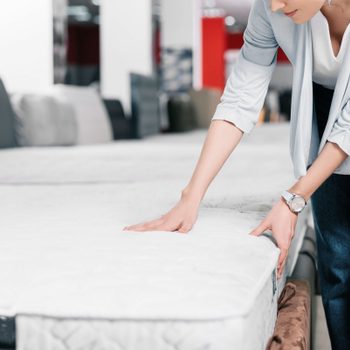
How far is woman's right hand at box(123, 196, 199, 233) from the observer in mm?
1188

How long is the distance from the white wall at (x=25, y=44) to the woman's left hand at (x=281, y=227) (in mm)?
3447

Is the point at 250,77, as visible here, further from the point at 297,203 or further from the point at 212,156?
the point at 297,203

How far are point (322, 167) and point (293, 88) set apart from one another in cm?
18

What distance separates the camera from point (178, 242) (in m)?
1.07

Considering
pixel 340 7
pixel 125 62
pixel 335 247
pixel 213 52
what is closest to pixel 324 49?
pixel 340 7

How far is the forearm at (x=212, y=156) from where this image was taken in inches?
50.6

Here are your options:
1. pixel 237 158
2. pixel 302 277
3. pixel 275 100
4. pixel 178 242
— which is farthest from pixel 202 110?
pixel 275 100

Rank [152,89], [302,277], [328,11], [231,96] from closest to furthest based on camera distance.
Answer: [328,11] → [231,96] → [302,277] → [152,89]

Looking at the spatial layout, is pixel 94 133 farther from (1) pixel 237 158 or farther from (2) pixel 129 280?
(2) pixel 129 280

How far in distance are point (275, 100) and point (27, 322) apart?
13.8 m

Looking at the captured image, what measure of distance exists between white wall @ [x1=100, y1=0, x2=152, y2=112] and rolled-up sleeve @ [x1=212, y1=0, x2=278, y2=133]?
5.31m

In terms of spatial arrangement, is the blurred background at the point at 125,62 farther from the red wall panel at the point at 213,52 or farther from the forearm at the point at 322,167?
the forearm at the point at 322,167

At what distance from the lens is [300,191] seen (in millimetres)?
1198

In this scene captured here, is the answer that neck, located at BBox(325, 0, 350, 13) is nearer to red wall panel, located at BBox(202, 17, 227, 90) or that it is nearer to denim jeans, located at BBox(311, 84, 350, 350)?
denim jeans, located at BBox(311, 84, 350, 350)
